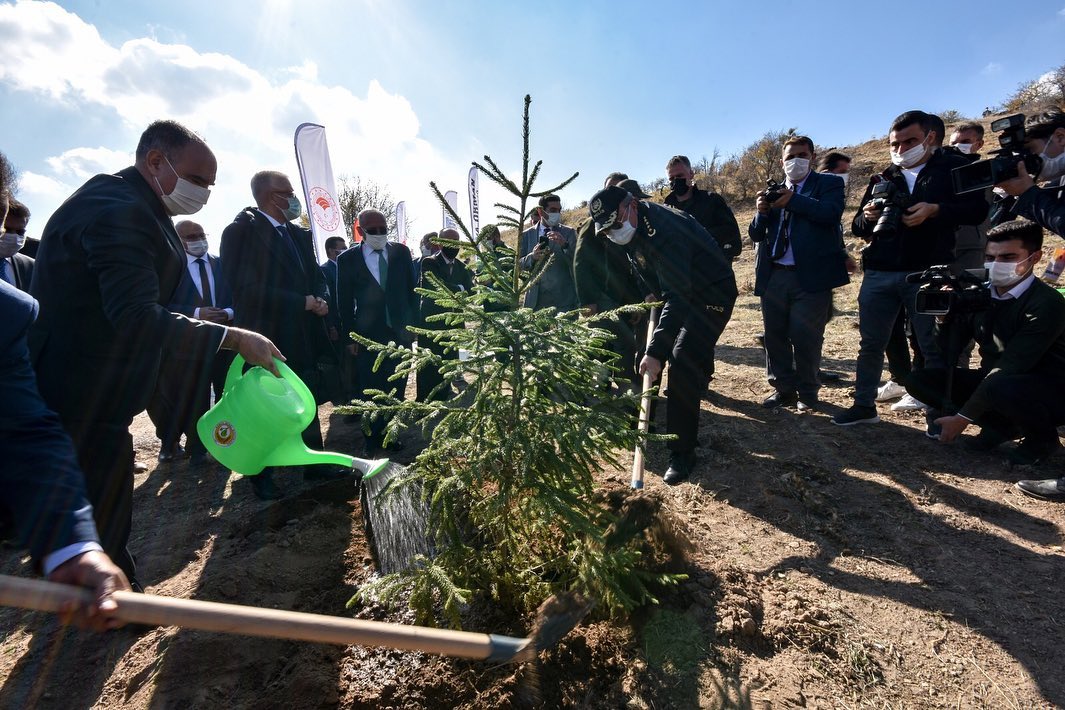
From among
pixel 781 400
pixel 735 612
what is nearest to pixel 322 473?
pixel 735 612

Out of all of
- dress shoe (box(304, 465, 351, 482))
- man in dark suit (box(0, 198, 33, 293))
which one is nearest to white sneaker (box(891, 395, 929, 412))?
dress shoe (box(304, 465, 351, 482))

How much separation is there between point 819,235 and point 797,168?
2.31 feet

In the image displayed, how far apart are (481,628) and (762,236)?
4.23 m

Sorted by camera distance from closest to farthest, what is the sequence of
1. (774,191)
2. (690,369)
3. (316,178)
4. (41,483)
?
(41,483) < (690,369) < (774,191) < (316,178)

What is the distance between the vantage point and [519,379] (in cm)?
199

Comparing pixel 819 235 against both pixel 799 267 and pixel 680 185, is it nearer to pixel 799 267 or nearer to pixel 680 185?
pixel 799 267

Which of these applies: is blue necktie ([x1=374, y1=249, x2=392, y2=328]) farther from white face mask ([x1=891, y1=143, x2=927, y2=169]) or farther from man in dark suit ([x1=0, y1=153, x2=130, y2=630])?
white face mask ([x1=891, y1=143, x2=927, y2=169])

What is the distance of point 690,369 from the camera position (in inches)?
138

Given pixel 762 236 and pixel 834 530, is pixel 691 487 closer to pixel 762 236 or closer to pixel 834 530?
pixel 834 530

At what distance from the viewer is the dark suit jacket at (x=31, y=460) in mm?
1381

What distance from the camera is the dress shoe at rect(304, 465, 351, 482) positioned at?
13.6 ft

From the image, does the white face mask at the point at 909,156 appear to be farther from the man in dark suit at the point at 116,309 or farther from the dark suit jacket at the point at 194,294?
the dark suit jacket at the point at 194,294

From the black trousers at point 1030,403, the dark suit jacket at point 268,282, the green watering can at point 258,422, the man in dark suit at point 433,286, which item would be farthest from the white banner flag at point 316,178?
the black trousers at point 1030,403

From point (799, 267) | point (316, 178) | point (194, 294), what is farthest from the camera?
point (316, 178)
